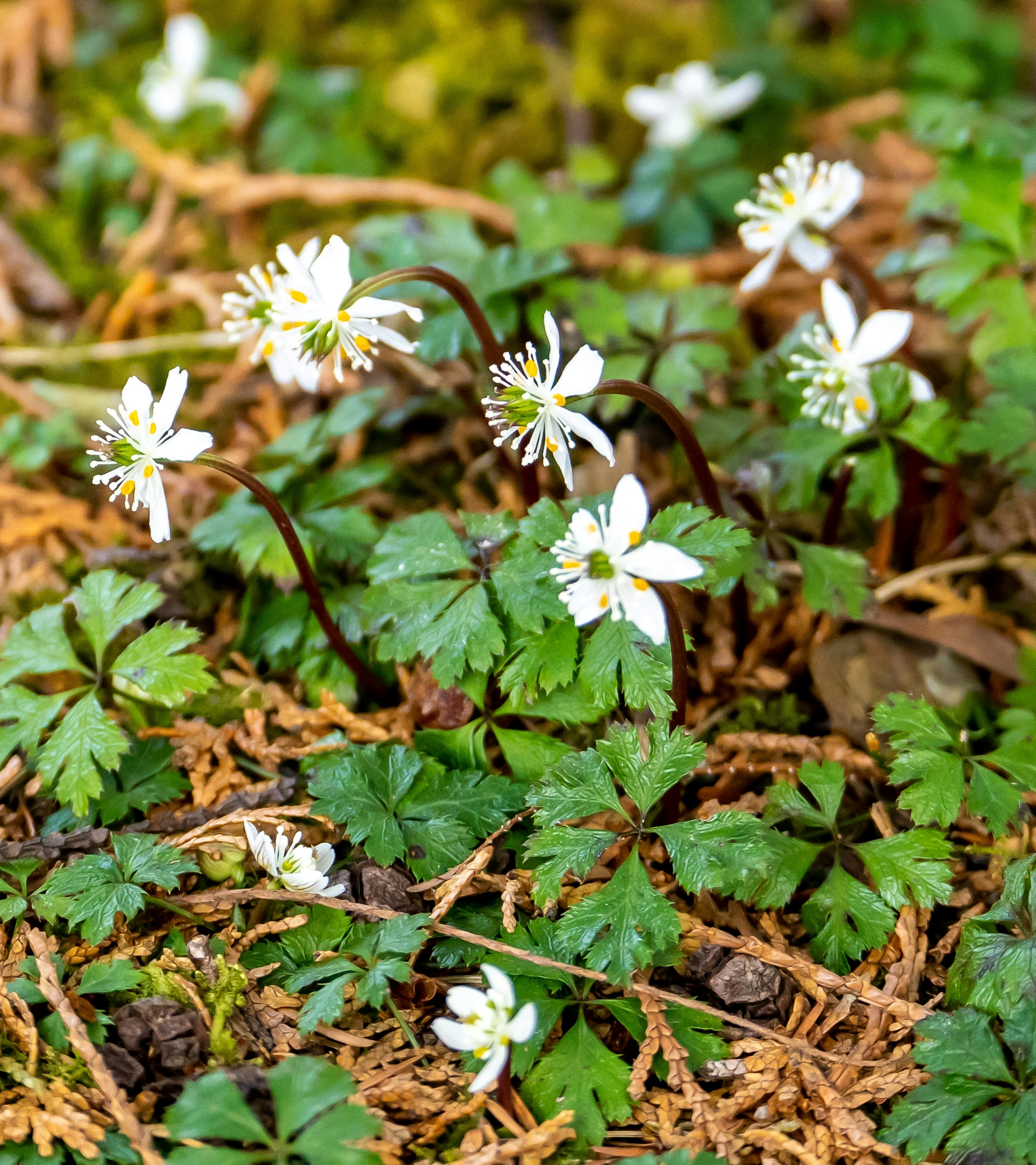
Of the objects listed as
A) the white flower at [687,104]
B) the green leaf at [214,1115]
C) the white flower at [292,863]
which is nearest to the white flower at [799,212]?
the white flower at [687,104]

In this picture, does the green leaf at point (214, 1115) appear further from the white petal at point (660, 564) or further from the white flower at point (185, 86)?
the white flower at point (185, 86)

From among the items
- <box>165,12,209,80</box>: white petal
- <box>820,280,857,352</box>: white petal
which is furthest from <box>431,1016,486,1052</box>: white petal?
<box>165,12,209,80</box>: white petal

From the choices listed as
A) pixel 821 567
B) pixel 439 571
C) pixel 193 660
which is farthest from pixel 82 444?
pixel 821 567

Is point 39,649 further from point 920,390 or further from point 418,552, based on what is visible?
point 920,390

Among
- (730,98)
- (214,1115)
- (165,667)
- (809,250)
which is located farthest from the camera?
(730,98)

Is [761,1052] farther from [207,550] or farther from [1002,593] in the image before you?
[207,550]

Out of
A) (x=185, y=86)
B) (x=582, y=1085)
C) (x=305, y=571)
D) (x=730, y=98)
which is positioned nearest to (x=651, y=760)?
(x=582, y=1085)

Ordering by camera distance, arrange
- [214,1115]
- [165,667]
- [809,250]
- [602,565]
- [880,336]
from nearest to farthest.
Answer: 1. [214,1115]
2. [602,565]
3. [165,667]
4. [880,336]
5. [809,250]
